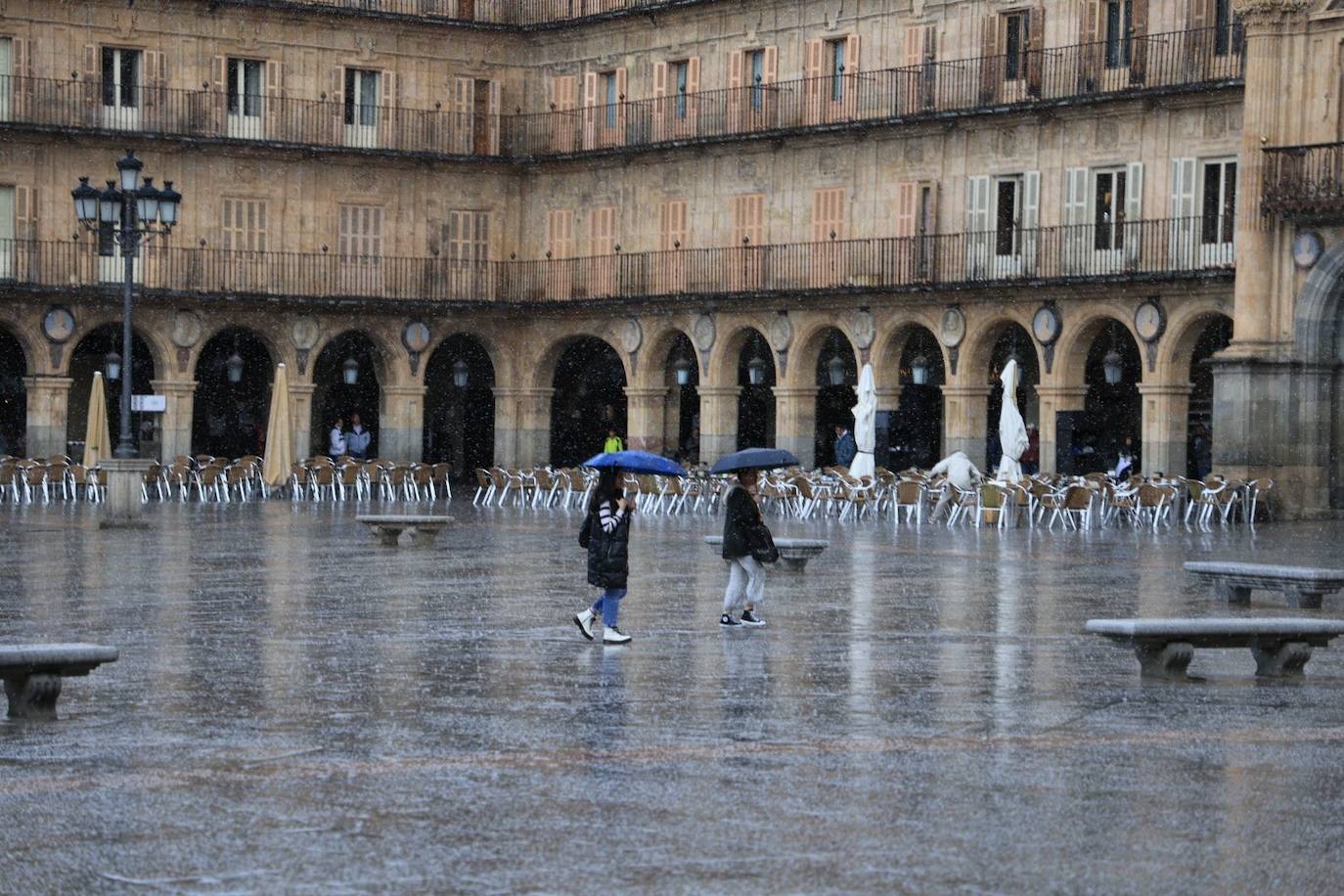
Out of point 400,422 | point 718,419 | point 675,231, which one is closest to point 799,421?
point 718,419

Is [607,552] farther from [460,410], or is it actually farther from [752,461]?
[460,410]

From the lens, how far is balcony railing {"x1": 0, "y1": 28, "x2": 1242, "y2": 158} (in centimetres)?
4197

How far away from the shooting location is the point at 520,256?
5275cm

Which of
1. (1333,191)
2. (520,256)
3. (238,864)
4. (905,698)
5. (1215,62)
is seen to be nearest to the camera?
(238,864)

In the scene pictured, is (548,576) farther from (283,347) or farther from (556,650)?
(283,347)

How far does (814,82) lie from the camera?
155 ft


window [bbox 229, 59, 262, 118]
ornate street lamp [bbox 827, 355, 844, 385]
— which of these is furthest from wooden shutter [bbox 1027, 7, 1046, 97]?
window [bbox 229, 59, 262, 118]

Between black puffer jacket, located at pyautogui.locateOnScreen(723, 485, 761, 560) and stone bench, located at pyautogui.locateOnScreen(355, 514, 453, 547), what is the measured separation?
10244mm

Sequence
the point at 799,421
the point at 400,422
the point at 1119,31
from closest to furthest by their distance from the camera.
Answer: the point at 1119,31 < the point at 799,421 < the point at 400,422

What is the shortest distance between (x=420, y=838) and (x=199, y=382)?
43.3 m

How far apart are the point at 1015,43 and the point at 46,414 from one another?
19.7 metres

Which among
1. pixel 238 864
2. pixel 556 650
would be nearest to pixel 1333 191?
pixel 556 650

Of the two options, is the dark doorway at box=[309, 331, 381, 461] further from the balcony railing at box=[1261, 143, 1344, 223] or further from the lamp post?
the balcony railing at box=[1261, 143, 1344, 223]

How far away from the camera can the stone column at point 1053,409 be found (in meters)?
43.2
